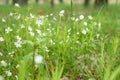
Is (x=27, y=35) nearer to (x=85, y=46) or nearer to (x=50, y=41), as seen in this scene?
(x=50, y=41)

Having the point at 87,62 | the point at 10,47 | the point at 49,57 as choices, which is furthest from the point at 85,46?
the point at 10,47

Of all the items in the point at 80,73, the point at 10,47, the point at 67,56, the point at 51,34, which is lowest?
the point at 80,73

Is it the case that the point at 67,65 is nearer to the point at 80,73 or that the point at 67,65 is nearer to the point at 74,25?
the point at 80,73

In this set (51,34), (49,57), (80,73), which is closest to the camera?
(80,73)

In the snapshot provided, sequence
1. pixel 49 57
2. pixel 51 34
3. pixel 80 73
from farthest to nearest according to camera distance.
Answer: pixel 51 34 → pixel 49 57 → pixel 80 73

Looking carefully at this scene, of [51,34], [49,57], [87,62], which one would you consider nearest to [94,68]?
[87,62]

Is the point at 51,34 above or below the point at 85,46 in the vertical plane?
above

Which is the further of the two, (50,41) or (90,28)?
(90,28)

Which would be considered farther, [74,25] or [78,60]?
[74,25]

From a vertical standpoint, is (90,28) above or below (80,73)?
above
